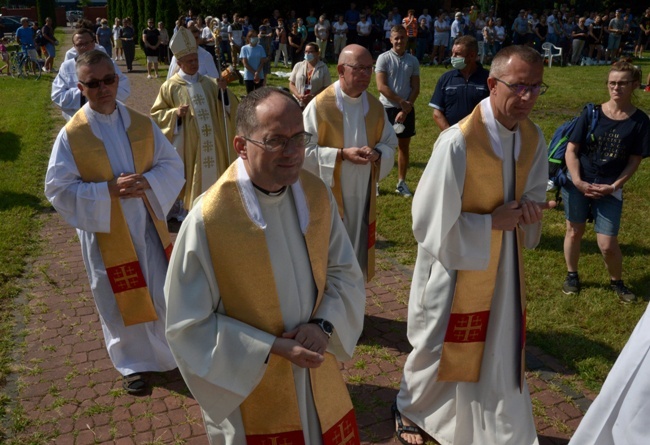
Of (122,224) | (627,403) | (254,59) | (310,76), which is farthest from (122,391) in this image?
(254,59)

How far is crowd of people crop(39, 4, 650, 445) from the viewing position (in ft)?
8.77

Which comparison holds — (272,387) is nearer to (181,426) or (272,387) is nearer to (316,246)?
(316,246)

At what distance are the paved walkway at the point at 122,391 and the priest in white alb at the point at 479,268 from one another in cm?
47

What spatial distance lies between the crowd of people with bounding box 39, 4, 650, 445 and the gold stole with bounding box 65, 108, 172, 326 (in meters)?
0.01

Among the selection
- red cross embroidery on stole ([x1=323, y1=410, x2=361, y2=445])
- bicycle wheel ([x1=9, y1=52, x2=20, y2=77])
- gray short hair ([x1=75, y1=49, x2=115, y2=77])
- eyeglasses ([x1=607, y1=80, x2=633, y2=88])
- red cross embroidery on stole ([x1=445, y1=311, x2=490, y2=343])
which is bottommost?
bicycle wheel ([x1=9, y1=52, x2=20, y2=77])

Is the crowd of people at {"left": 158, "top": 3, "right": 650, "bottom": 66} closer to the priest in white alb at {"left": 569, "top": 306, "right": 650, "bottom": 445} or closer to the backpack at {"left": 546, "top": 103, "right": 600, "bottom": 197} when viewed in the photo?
the backpack at {"left": 546, "top": 103, "right": 600, "bottom": 197}

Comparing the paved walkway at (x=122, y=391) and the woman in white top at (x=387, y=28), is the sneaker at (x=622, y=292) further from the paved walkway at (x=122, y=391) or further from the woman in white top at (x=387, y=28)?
the woman in white top at (x=387, y=28)

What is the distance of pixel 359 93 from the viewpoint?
5363 millimetres

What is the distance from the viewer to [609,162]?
5.78m

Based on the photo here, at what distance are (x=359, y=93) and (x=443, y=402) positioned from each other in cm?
258

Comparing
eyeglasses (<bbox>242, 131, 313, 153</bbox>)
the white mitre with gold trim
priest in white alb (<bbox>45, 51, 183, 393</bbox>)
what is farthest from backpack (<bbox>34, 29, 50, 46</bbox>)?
eyeglasses (<bbox>242, 131, 313, 153</bbox>)

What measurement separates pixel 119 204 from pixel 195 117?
10.4 ft

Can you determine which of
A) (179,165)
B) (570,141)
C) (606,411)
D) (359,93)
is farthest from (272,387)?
(570,141)

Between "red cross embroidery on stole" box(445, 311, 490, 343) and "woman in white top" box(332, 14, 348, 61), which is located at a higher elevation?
"woman in white top" box(332, 14, 348, 61)
